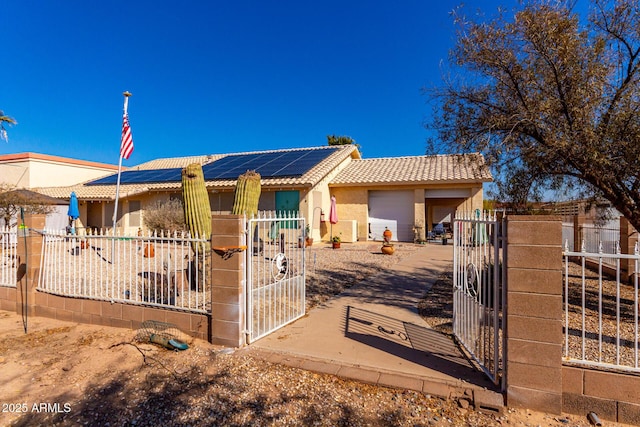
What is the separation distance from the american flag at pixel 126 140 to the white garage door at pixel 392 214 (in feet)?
38.3

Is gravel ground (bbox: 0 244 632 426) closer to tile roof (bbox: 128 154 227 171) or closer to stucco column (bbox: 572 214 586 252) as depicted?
stucco column (bbox: 572 214 586 252)

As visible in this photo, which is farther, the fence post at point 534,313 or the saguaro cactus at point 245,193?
the saguaro cactus at point 245,193

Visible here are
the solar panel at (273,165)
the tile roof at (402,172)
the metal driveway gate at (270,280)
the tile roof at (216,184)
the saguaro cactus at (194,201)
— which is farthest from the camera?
the solar panel at (273,165)

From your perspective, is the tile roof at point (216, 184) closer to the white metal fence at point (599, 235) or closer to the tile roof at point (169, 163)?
the tile roof at point (169, 163)

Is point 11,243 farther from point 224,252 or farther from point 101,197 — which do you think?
point 101,197

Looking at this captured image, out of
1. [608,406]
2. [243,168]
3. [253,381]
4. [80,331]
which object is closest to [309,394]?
[253,381]

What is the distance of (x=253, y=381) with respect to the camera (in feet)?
11.9

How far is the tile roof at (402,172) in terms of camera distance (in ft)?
54.2

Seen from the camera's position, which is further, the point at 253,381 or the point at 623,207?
the point at 623,207

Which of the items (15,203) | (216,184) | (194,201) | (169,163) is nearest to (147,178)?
(216,184)

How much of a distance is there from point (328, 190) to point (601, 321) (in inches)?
599

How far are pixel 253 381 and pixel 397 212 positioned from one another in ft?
50.1

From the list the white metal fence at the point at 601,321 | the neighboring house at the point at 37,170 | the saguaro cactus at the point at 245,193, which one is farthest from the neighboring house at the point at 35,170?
the white metal fence at the point at 601,321

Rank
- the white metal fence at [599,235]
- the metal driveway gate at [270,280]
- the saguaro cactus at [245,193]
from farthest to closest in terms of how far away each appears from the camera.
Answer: the white metal fence at [599,235] → the saguaro cactus at [245,193] → the metal driveway gate at [270,280]
